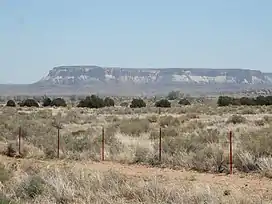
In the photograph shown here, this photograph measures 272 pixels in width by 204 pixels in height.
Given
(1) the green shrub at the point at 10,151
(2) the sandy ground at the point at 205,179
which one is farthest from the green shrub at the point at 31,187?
(1) the green shrub at the point at 10,151

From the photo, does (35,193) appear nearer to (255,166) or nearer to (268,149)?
(255,166)

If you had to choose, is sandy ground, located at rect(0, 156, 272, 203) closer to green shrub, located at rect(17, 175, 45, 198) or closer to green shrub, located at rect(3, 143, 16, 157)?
green shrub, located at rect(17, 175, 45, 198)

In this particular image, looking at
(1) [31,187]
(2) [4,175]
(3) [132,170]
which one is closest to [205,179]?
(3) [132,170]

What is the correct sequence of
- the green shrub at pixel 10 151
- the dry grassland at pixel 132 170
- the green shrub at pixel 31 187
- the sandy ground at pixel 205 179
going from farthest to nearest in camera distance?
the green shrub at pixel 10 151, the sandy ground at pixel 205 179, the green shrub at pixel 31 187, the dry grassland at pixel 132 170

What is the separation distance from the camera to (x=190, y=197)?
12.4m

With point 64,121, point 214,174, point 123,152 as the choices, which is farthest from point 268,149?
point 64,121

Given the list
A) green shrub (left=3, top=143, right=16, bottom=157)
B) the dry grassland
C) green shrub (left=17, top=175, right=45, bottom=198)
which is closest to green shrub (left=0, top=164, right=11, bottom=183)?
the dry grassland

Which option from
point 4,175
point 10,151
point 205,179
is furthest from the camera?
point 10,151

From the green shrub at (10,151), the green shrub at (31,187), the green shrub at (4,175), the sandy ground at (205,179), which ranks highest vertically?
the green shrub at (31,187)

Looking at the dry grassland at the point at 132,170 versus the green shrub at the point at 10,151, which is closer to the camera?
the dry grassland at the point at 132,170

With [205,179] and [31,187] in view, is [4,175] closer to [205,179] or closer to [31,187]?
[31,187]

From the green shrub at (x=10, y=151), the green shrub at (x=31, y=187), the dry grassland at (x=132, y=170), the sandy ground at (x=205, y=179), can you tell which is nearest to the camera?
the dry grassland at (x=132, y=170)

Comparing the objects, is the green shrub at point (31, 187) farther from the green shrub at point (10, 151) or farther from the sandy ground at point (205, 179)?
the green shrub at point (10, 151)

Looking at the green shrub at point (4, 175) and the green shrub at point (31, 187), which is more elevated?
the green shrub at point (31, 187)
